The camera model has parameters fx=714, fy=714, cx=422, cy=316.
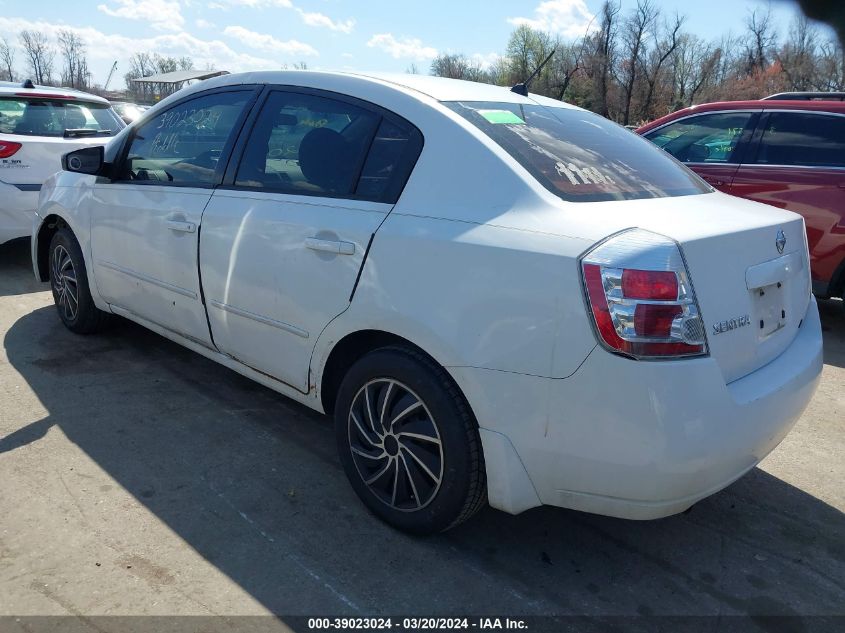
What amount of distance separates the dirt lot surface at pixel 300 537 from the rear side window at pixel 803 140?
106 inches

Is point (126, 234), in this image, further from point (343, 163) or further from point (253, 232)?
point (343, 163)

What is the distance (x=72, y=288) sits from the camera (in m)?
4.72

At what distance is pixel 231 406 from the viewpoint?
387 centimetres

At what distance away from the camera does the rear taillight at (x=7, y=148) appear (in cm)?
621

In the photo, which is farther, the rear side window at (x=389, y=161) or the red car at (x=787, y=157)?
the red car at (x=787, y=157)

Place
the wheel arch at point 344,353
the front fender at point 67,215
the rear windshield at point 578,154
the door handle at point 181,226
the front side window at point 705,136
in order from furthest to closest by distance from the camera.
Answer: the front side window at point 705,136
the front fender at point 67,215
the door handle at point 181,226
the wheel arch at point 344,353
the rear windshield at point 578,154

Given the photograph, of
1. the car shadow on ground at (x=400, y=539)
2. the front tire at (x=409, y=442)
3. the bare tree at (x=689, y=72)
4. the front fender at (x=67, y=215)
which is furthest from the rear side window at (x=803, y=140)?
the bare tree at (x=689, y=72)

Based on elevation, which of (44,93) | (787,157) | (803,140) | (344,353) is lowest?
(344,353)

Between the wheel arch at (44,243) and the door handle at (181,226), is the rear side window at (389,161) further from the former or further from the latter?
the wheel arch at (44,243)

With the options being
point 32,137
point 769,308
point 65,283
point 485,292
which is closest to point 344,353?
point 485,292

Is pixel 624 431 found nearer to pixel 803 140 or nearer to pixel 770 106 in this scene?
pixel 803 140

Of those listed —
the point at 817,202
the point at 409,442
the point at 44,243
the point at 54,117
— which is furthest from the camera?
the point at 54,117

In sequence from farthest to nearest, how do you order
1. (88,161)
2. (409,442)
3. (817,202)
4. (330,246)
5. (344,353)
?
(817,202)
(88,161)
(344,353)
(330,246)
(409,442)

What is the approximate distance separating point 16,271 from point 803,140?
6.99 meters
